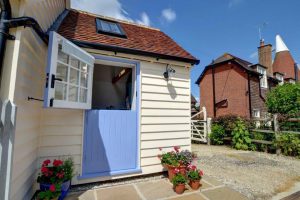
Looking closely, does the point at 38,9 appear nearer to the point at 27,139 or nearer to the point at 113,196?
the point at 27,139

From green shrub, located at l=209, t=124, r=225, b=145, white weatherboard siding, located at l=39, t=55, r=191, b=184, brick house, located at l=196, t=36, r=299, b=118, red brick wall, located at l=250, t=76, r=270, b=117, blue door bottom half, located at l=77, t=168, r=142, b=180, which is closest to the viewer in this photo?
white weatherboard siding, located at l=39, t=55, r=191, b=184

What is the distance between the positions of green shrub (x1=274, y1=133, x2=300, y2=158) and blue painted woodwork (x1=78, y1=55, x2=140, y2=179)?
6174mm

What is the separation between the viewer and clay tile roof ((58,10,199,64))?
12.6ft

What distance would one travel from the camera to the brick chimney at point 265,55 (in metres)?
15.7

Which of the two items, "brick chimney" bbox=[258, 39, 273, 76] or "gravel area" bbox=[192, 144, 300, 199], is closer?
"gravel area" bbox=[192, 144, 300, 199]

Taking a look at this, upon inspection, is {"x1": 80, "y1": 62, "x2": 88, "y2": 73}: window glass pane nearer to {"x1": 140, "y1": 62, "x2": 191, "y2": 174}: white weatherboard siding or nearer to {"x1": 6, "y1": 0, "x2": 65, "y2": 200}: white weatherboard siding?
{"x1": 6, "y1": 0, "x2": 65, "y2": 200}: white weatherboard siding

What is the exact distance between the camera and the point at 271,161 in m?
5.78

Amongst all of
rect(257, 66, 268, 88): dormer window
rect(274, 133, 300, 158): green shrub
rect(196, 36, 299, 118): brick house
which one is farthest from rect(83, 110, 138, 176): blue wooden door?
rect(257, 66, 268, 88): dormer window

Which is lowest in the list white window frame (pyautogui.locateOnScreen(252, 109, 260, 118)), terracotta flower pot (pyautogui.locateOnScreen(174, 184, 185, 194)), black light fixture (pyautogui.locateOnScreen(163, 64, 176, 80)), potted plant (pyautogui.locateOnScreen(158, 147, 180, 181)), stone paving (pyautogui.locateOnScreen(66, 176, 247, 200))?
stone paving (pyautogui.locateOnScreen(66, 176, 247, 200))

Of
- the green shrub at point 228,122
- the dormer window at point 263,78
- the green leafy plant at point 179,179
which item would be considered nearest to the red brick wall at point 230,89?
the dormer window at point 263,78

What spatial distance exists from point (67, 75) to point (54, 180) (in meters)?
1.85

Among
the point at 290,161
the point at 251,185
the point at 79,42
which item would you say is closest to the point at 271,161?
the point at 290,161

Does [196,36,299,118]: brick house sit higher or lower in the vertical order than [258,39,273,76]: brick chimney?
lower

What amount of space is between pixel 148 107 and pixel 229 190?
2.49 meters
